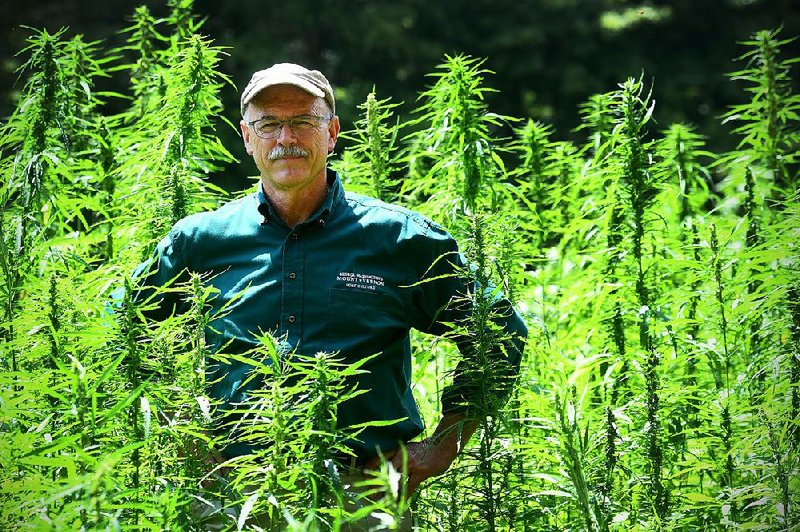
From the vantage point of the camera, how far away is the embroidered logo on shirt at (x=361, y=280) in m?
3.23

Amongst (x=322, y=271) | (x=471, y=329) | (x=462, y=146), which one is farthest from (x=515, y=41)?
(x=471, y=329)

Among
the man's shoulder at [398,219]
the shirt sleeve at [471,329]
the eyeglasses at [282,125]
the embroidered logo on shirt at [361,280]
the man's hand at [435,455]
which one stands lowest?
the man's hand at [435,455]

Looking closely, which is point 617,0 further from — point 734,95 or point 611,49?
point 734,95

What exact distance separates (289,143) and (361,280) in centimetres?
54

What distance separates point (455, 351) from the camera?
383cm

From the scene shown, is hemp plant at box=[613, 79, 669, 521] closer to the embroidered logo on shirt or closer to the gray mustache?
the embroidered logo on shirt

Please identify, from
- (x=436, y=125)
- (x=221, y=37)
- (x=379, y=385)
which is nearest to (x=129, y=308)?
(x=379, y=385)

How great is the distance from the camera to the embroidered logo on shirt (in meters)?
3.23

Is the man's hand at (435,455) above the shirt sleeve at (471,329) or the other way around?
the other way around

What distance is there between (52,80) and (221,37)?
11.4 m

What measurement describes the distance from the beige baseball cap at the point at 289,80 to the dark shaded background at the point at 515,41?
10483mm

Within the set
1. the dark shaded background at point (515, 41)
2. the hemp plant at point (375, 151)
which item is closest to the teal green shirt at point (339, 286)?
the hemp plant at point (375, 151)

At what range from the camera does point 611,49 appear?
15.8 metres

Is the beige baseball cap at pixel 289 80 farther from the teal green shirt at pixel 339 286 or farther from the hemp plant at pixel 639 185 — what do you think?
the hemp plant at pixel 639 185
